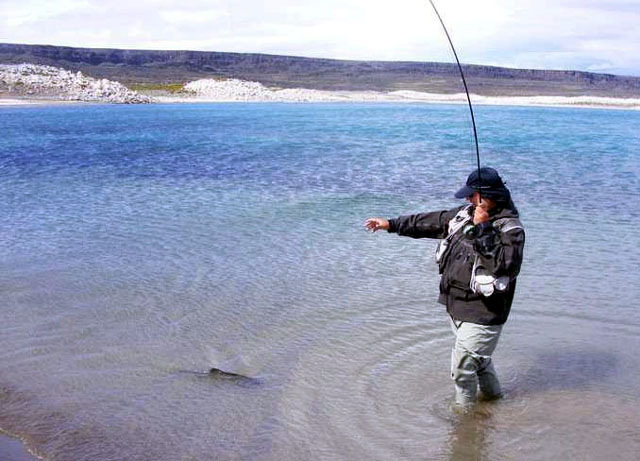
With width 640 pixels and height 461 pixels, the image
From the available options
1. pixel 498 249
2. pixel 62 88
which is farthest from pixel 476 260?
pixel 62 88

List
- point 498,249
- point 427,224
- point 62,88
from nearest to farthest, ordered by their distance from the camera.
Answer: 1. point 498,249
2. point 427,224
3. point 62,88

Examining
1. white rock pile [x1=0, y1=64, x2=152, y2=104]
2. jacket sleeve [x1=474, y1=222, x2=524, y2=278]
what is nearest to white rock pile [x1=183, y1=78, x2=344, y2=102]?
white rock pile [x1=0, y1=64, x2=152, y2=104]

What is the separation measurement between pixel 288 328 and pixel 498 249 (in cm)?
260

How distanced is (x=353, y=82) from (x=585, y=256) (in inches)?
3724

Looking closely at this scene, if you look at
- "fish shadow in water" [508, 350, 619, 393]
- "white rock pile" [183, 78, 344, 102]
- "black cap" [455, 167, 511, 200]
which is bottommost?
"fish shadow in water" [508, 350, 619, 393]

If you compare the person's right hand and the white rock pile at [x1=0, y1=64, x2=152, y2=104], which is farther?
the white rock pile at [x1=0, y1=64, x2=152, y2=104]

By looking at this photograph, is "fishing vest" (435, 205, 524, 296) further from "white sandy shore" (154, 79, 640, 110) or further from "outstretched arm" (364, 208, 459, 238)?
"white sandy shore" (154, 79, 640, 110)

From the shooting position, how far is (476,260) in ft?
13.3

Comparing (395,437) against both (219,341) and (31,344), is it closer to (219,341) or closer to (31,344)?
(219,341)

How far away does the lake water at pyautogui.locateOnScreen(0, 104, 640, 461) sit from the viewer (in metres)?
4.32

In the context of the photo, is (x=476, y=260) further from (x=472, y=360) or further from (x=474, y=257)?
(x=472, y=360)

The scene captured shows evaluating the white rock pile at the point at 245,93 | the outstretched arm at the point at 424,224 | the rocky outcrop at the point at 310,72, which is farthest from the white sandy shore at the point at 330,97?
the outstretched arm at the point at 424,224

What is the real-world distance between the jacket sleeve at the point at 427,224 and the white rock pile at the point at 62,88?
54403 millimetres

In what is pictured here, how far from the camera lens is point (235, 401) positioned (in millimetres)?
4707
